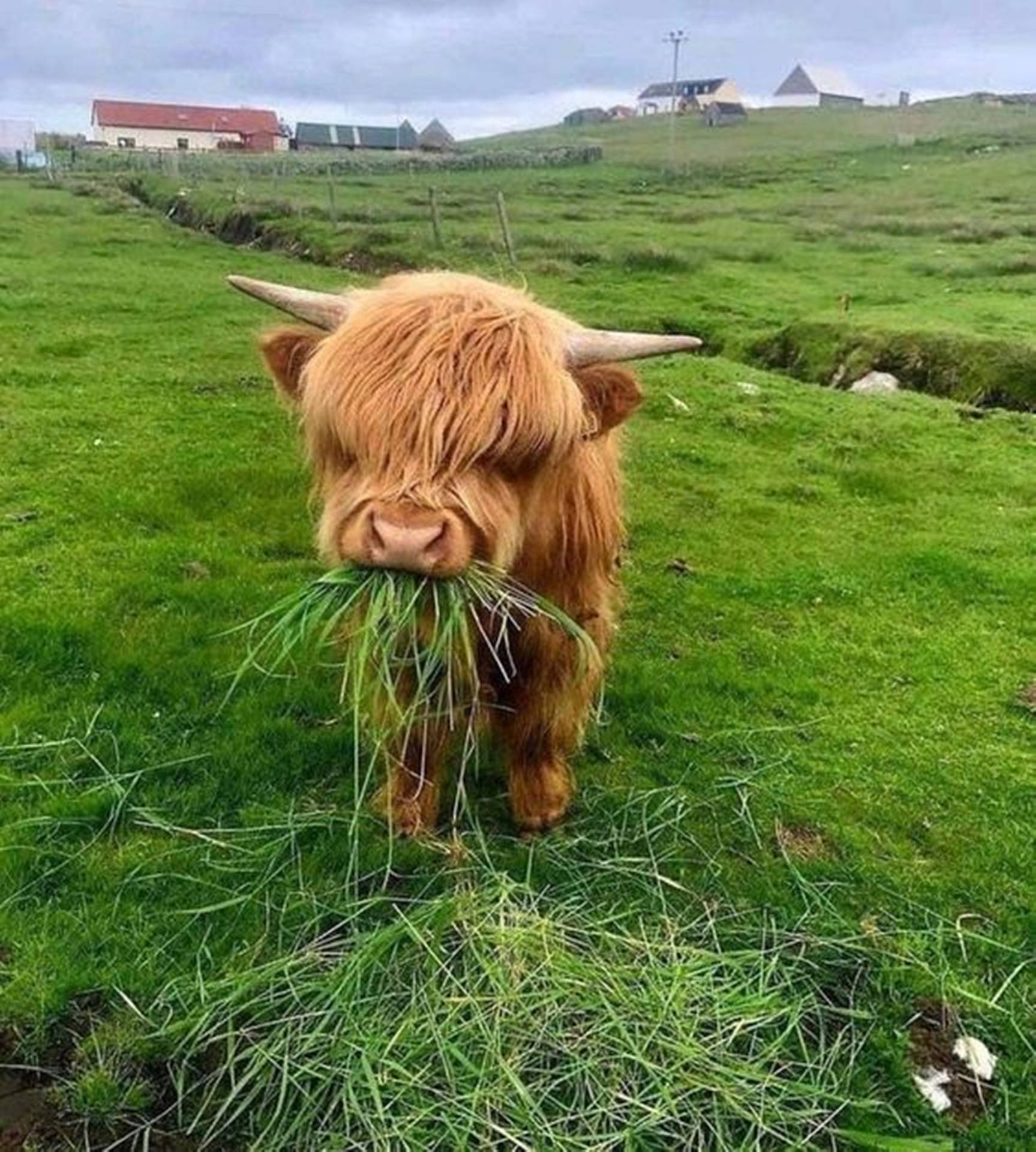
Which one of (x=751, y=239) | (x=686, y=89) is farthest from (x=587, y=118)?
(x=751, y=239)

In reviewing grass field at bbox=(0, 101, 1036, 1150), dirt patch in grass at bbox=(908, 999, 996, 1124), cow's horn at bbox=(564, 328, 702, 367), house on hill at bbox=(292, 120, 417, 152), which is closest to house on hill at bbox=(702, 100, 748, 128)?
house on hill at bbox=(292, 120, 417, 152)

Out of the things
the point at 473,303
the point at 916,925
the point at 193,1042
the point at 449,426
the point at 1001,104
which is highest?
the point at 1001,104

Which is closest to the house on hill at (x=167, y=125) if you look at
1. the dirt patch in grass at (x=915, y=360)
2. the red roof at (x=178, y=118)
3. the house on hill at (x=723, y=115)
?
the red roof at (x=178, y=118)

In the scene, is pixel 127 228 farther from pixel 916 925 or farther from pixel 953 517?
pixel 916 925

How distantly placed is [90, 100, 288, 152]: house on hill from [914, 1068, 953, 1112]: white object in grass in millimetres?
92651

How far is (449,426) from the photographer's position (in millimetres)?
2658

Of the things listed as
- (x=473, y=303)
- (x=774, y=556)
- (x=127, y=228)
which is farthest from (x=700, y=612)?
(x=127, y=228)

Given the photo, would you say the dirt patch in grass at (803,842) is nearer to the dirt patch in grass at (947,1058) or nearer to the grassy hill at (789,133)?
the dirt patch in grass at (947,1058)

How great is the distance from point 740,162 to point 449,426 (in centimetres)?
4986

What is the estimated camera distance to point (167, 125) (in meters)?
88.9

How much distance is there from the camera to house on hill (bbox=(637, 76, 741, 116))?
99875 millimetres

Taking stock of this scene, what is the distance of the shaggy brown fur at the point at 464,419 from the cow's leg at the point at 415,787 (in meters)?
0.08

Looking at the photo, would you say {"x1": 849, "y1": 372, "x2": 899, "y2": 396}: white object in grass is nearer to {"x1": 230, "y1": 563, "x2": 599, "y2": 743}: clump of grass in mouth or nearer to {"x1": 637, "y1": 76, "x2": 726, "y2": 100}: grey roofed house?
{"x1": 230, "y1": 563, "x2": 599, "y2": 743}: clump of grass in mouth

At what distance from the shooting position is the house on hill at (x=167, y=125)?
286 ft
